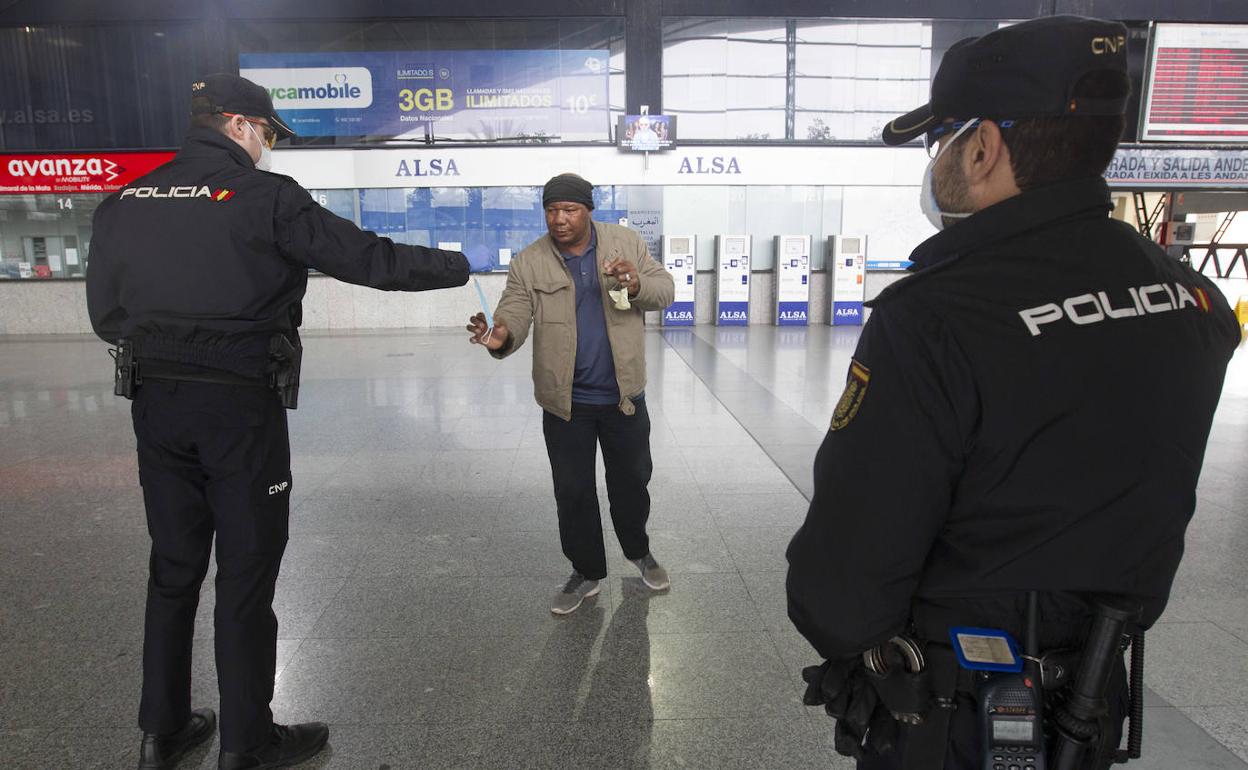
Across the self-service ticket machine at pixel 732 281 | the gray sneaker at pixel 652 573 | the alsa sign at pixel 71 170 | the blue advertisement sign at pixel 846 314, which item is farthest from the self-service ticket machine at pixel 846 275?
the alsa sign at pixel 71 170

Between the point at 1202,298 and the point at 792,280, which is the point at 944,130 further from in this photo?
the point at 792,280

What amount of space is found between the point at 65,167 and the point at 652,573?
14.3 meters

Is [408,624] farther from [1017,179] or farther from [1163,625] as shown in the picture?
[1163,625]

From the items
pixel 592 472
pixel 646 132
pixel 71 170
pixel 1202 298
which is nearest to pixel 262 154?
pixel 592 472

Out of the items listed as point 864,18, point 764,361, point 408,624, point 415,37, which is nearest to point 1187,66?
point 864,18

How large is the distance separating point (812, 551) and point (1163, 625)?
274 cm

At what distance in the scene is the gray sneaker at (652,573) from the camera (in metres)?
3.47

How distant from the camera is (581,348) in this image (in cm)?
321

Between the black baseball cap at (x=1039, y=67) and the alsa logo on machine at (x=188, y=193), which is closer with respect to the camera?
the black baseball cap at (x=1039, y=67)

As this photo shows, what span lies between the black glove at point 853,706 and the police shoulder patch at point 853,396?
400 millimetres

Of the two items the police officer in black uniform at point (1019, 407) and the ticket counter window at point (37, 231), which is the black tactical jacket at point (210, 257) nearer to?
the police officer in black uniform at point (1019, 407)

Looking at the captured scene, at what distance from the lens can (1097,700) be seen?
3.78 feet

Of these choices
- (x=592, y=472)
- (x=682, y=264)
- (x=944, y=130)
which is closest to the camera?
(x=944, y=130)

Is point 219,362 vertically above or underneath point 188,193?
underneath
